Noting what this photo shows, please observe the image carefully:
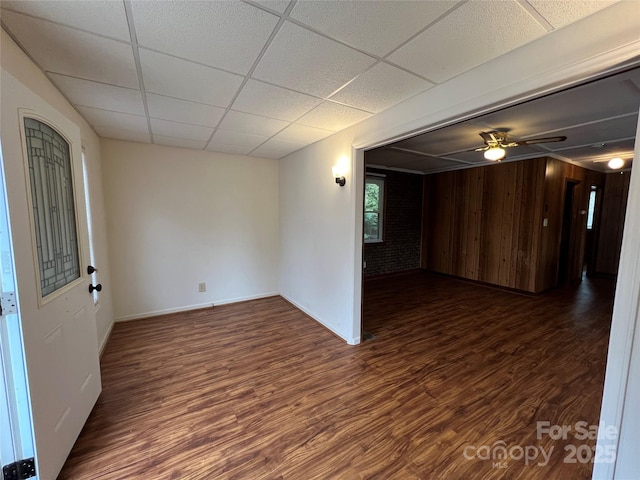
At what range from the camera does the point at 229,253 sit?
438cm

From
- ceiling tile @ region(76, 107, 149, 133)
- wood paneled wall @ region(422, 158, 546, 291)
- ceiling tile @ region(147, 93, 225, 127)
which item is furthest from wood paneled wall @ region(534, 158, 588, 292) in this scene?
ceiling tile @ region(76, 107, 149, 133)

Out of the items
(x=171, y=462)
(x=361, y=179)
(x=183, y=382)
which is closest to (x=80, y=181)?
(x=183, y=382)

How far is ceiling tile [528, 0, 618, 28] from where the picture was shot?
1.25m

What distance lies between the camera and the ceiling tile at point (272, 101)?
2.08m

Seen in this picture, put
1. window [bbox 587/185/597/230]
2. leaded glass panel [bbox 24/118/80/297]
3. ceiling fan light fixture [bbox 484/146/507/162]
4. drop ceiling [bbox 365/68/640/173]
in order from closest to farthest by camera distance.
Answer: leaded glass panel [bbox 24/118/80/297], drop ceiling [bbox 365/68/640/173], ceiling fan light fixture [bbox 484/146/507/162], window [bbox 587/185/597/230]

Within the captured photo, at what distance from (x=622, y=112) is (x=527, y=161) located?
2.26m

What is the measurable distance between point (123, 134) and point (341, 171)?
276 cm

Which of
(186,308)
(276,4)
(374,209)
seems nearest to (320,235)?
(186,308)

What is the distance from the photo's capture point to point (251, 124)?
9.42ft

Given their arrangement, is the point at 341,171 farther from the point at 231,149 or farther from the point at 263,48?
the point at 231,149

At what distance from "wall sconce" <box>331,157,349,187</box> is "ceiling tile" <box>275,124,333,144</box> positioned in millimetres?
407

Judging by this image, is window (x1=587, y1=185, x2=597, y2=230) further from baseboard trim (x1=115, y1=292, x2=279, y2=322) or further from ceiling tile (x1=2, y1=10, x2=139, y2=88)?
ceiling tile (x1=2, y1=10, x2=139, y2=88)

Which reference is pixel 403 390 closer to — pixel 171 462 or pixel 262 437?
pixel 262 437

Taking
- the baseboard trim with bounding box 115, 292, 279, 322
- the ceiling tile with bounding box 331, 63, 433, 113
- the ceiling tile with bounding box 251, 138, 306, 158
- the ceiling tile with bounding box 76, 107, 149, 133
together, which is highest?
the ceiling tile with bounding box 331, 63, 433, 113
